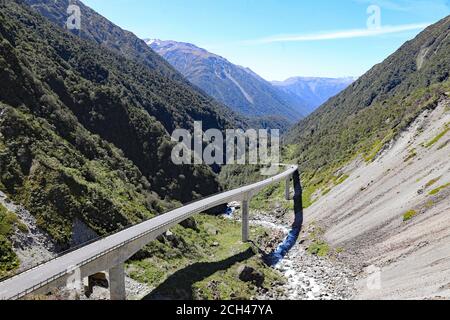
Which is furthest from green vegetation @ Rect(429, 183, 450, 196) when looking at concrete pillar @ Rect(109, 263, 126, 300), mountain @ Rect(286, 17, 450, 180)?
concrete pillar @ Rect(109, 263, 126, 300)

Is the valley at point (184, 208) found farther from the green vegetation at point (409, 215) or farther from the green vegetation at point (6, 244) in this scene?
the green vegetation at point (409, 215)

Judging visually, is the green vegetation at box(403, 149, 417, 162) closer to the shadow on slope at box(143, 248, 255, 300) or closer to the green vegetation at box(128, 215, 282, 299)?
the green vegetation at box(128, 215, 282, 299)

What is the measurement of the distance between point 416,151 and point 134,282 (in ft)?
191

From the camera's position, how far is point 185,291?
43.9 meters

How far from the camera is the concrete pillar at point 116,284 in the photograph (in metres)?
37.5

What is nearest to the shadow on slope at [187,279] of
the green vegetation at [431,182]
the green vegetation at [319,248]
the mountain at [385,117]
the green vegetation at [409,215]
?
the green vegetation at [319,248]

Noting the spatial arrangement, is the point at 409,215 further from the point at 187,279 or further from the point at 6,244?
the point at 6,244

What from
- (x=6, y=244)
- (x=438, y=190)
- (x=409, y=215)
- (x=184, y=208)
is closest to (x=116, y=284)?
(x=6, y=244)

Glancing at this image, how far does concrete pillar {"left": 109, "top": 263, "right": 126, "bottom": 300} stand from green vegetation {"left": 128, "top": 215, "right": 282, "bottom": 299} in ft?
12.7

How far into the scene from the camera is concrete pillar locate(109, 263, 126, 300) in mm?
37500

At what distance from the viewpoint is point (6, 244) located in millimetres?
38312
